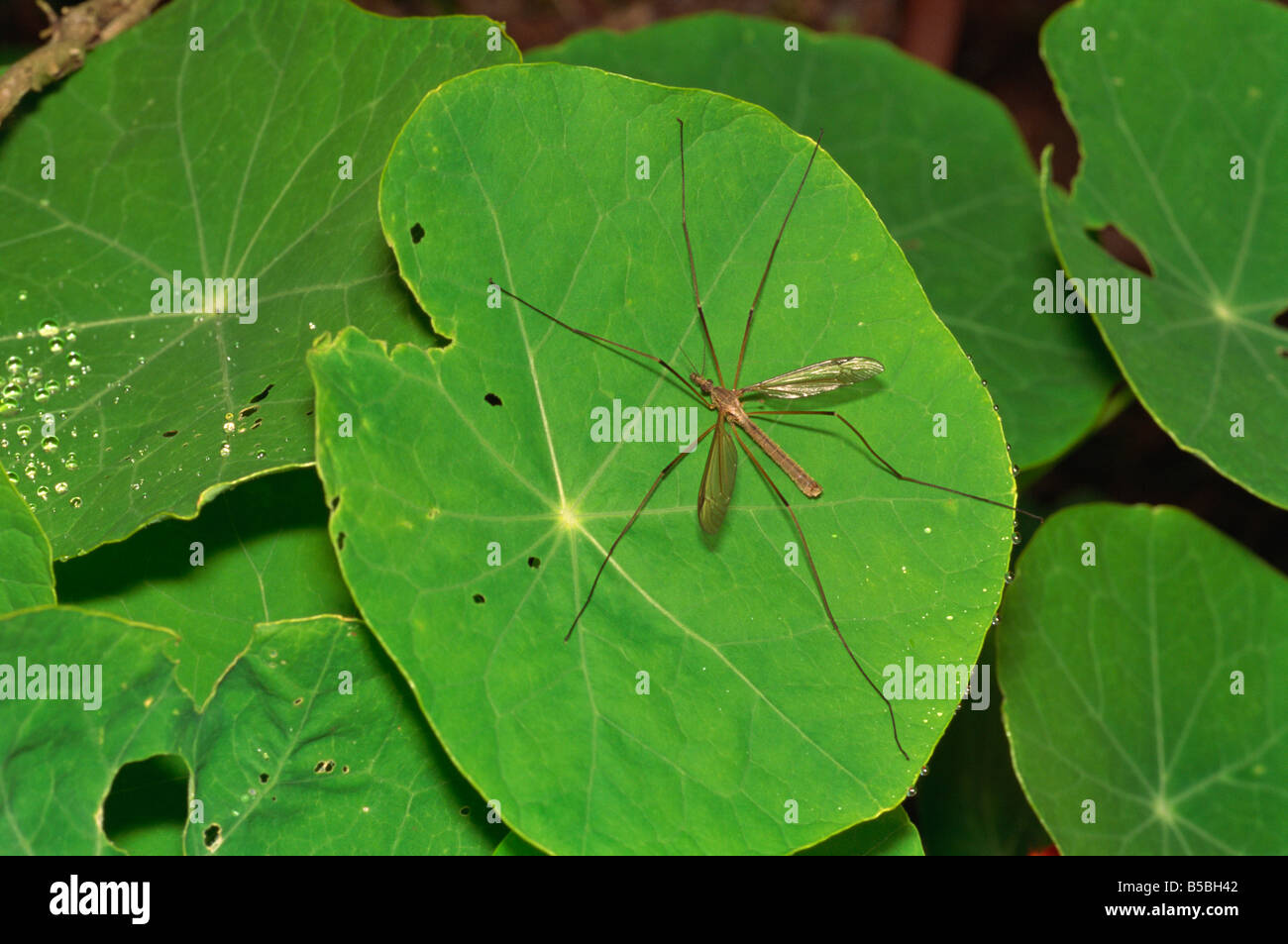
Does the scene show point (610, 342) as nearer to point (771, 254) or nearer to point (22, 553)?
point (771, 254)

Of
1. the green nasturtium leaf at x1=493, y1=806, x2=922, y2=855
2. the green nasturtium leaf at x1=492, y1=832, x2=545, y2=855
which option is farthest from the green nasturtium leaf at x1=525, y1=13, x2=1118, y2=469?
the green nasturtium leaf at x1=492, y1=832, x2=545, y2=855

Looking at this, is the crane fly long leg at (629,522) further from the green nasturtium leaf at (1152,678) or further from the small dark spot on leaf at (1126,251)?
the small dark spot on leaf at (1126,251)

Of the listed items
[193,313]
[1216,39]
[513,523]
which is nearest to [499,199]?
[513,523]

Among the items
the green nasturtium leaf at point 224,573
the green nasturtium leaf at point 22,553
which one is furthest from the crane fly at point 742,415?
the green nasturtium leaf at point 22,553

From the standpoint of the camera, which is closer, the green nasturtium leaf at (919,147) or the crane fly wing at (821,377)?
the crane fly wing at (821,377)

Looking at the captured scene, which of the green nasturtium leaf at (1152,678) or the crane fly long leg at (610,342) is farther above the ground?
the crane fly long leg at (610,342)

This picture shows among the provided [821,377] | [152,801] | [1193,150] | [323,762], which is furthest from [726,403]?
[1193,150]

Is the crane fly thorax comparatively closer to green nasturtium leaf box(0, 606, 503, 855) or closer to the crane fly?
the crane fly
